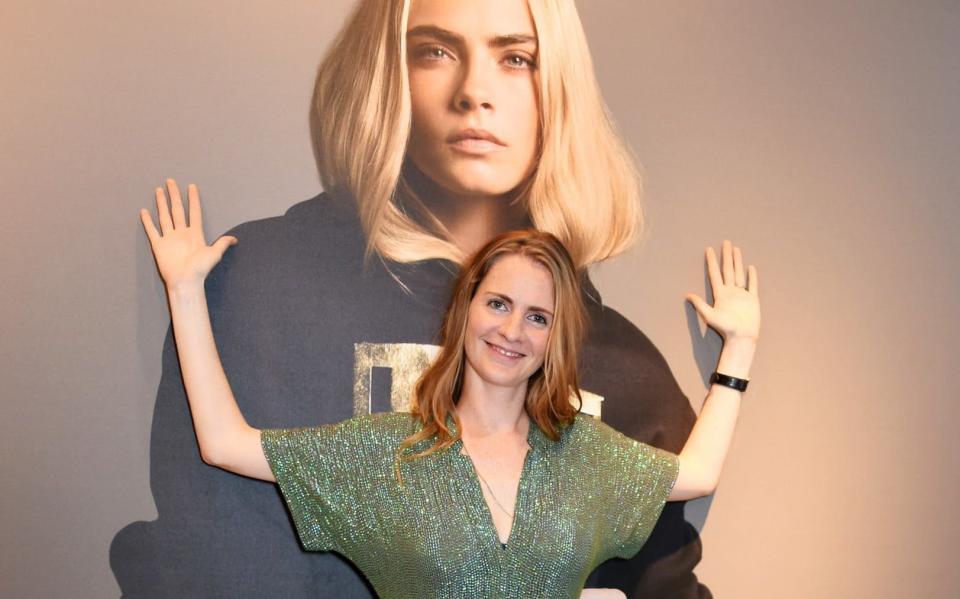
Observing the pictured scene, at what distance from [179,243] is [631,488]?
3.40 feet

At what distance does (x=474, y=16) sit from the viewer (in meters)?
2.10

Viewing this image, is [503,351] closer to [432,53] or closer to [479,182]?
[479,182]

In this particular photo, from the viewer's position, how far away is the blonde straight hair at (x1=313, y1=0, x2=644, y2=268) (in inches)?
81.1

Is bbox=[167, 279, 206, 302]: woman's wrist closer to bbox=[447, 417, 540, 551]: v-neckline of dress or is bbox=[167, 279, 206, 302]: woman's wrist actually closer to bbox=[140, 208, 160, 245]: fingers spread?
bbox=[140, 208, 160, 245]: fingers spread

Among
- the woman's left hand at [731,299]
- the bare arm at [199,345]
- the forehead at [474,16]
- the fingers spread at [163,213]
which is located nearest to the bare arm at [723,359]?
the woman's left hand at [731,299]

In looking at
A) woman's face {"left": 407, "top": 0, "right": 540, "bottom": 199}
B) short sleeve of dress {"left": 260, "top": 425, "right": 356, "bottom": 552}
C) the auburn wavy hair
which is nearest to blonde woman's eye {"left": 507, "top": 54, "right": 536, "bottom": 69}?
woman's face {"left": 407, "top": 0, "right": 540, "bottom": 199}

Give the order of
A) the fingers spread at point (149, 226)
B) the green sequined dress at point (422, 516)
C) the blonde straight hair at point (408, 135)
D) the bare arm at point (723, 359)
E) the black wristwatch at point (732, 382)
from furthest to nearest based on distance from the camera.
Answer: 1. the black wristwatch at point (732, 382)
2. the bare arm at point (723, 359)
3. the blonde straight hair at point (408, 135)
4. the fingers spread at point (149, 226)
5. the green sequined dress at point (422, 516)

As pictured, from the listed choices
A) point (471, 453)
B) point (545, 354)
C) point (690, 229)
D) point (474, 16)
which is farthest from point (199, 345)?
point (690, 229)

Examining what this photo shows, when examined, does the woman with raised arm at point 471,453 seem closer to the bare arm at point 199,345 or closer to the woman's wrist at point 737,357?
the bare arm at point 199,345

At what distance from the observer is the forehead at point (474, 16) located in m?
2.07

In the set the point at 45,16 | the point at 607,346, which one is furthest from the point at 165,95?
the point at 607,346

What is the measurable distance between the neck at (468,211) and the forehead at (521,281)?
0.70ft

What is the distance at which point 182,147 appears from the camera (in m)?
1.98

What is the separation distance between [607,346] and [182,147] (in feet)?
3.39
